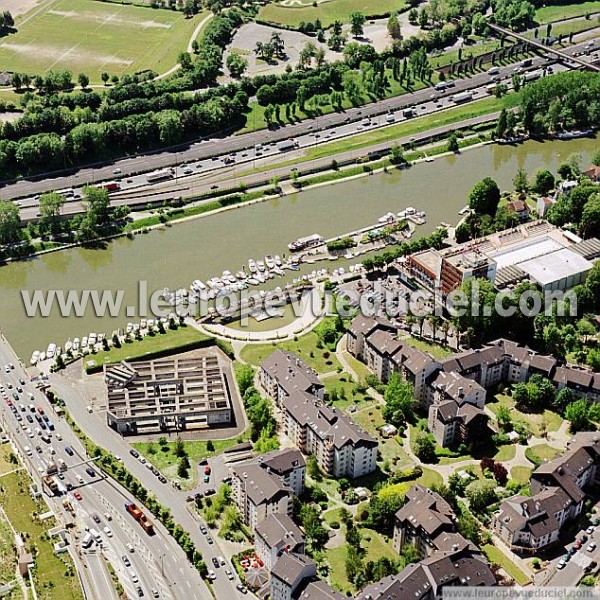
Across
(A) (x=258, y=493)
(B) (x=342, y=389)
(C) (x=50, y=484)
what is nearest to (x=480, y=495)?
(A) (x=258, y=493)

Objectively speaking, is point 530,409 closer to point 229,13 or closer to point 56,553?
point 56,553

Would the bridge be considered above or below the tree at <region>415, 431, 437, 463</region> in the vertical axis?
above

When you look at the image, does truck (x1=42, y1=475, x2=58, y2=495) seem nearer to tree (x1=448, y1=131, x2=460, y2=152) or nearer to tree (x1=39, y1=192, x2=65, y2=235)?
tree (x1=39, y1=192, x2=65, y2=235)

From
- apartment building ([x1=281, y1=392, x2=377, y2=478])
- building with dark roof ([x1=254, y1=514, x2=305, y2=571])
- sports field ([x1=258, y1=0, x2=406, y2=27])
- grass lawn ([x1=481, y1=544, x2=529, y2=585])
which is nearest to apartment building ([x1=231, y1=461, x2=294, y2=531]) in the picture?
building with dark roof ([x1=254, y1=514, x2=305, y2=571])

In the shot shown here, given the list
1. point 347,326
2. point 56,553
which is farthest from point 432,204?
point 56,553

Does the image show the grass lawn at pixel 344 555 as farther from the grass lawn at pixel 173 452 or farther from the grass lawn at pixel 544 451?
the grass lawn at pixel 544 451

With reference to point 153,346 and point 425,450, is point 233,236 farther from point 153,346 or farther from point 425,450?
point 425,450

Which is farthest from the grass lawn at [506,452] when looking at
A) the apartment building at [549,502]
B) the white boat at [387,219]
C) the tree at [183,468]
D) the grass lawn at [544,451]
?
the white boat at [387,219]
